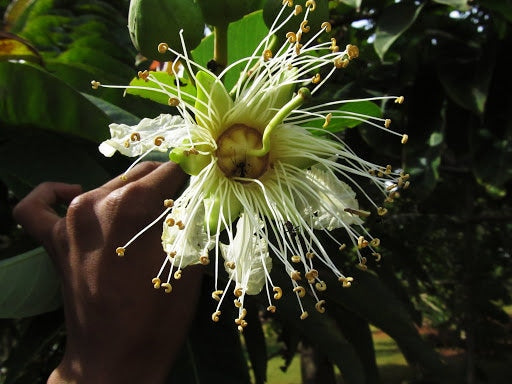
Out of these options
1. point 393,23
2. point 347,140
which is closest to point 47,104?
point 393,23

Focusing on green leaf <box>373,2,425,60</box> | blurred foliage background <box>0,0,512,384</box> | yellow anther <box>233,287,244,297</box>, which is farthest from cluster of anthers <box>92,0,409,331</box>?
green leaf <box>373,2,425,60</box>

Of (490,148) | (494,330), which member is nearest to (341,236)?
(490,148)

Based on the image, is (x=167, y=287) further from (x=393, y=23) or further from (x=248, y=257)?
(x=393, y=23)

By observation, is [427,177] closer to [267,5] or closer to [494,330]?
[267,5]

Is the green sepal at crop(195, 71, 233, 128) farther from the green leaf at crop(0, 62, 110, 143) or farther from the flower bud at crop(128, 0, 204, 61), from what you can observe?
the green leaf at crop(0, 62, 110, 143)

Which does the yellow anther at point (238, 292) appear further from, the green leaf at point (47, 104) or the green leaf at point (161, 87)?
the green leaf at point (47, 104)

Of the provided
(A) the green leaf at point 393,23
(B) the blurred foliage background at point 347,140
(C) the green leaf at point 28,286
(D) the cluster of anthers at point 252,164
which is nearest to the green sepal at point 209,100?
(D) the cluster of anthers at point 252,164
